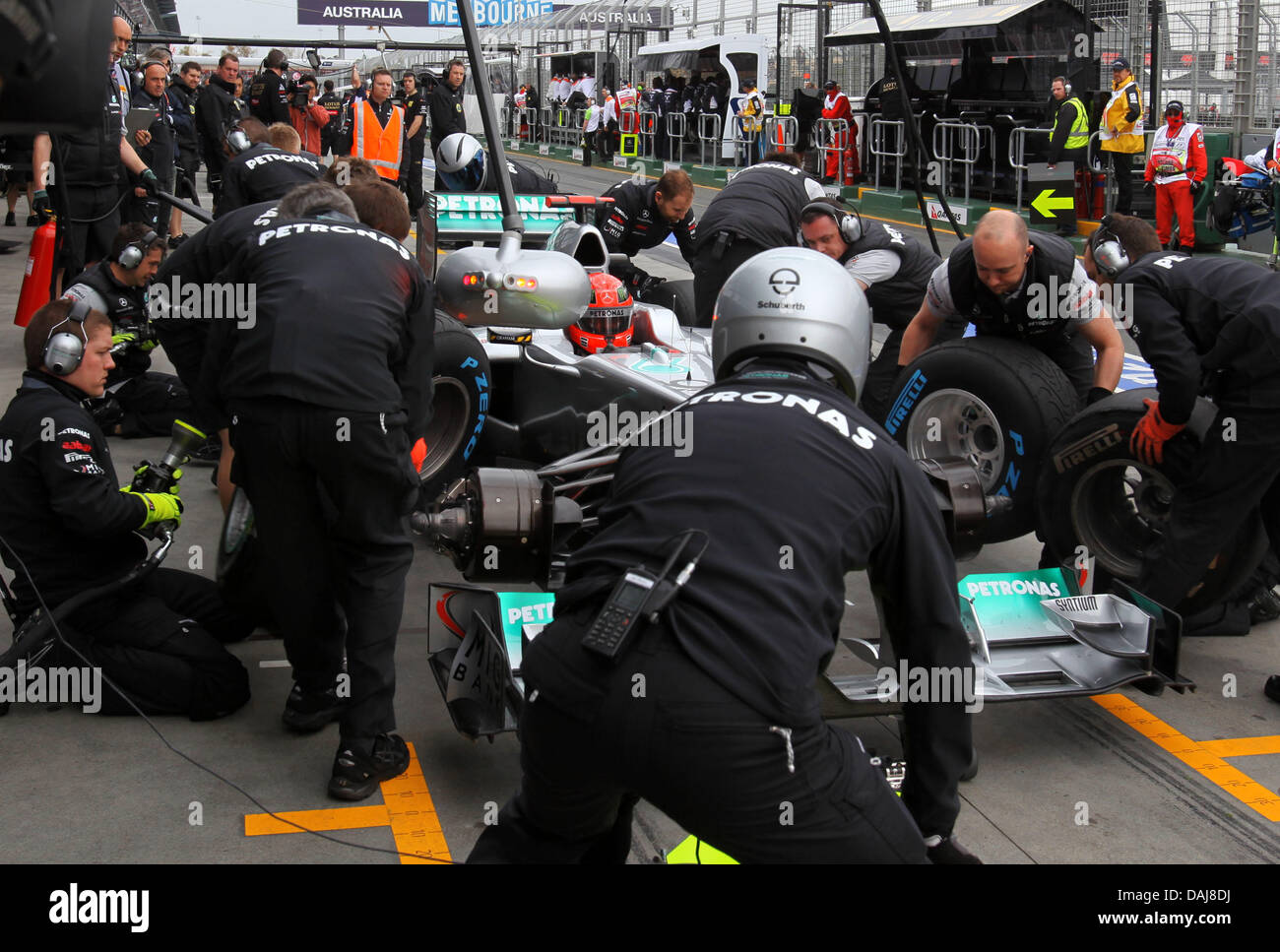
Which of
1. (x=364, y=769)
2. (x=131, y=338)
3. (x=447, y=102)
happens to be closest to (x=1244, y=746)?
(x=364, y=769)

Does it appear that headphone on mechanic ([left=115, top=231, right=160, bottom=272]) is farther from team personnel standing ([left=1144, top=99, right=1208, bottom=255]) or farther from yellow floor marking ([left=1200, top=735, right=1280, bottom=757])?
team personnel standing ([left=1144, top=99, right=1208, bottom=255])

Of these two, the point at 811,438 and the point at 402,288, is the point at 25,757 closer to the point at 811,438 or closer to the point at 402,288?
the point at 402,288

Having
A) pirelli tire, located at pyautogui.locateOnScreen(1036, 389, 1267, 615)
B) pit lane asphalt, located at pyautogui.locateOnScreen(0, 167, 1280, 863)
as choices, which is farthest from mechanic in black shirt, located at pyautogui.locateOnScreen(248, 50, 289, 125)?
pirelli tire, located at pyautogui.locateOnScreen(1036, 389, 1267, 615)

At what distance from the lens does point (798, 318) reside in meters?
2.78

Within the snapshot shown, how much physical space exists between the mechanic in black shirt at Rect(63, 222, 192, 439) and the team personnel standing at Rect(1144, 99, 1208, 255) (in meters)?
11.3

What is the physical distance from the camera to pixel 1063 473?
17.5 feet

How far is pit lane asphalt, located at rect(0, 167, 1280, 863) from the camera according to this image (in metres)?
3.83

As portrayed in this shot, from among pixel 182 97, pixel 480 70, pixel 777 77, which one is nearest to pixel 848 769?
pixel 480 70

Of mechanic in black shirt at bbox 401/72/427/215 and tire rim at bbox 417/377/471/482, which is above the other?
mechanic in black shirt at bbox 401/72/427/215

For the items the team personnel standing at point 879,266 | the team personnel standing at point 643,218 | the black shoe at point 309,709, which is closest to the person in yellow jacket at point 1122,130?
the team personnel standing at point 643,218

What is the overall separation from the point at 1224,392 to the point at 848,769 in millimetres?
3178

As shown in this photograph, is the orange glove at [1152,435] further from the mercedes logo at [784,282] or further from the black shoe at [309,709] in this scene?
the black shoe at [309,709]

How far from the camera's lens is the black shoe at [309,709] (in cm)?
446

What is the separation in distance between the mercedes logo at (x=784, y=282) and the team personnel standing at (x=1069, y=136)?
48.2 ft
